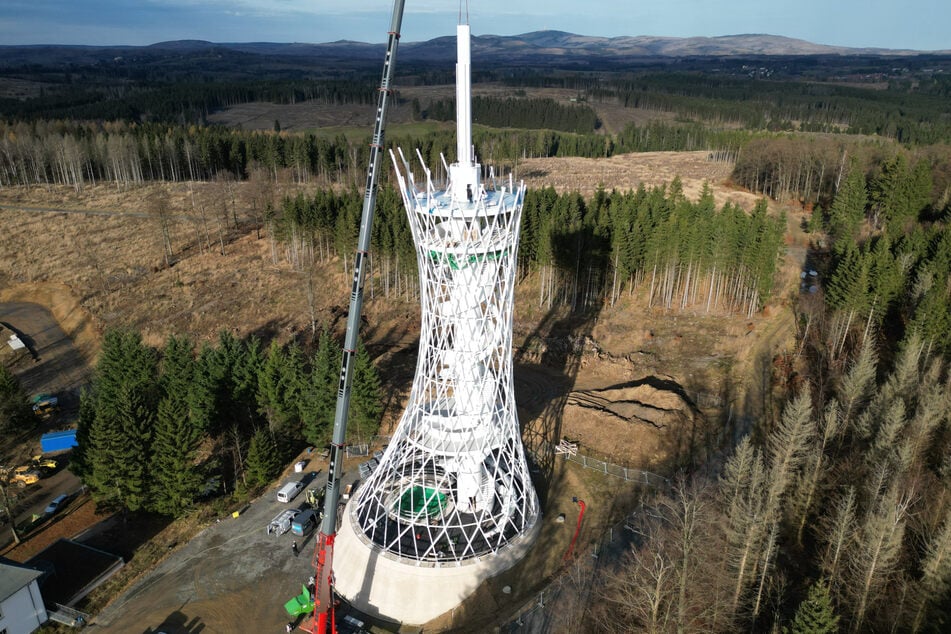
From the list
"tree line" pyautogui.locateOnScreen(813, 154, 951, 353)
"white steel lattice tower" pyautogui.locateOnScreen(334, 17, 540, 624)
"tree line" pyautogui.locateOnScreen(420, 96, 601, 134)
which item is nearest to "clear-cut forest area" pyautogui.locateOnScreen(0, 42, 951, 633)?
"tree line" pyautogui.locateOnScreen(813, 154, 951, 353)

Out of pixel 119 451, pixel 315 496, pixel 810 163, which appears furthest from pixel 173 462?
pixel 810 163

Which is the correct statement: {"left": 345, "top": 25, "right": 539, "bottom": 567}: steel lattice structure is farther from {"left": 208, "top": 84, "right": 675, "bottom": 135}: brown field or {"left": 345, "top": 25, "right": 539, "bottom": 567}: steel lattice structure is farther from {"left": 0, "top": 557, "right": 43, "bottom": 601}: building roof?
{"left": 208, "top": 84, "right": 675, "bottom": 135}: brown field

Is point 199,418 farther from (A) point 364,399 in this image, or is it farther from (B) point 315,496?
(A) point 364,399

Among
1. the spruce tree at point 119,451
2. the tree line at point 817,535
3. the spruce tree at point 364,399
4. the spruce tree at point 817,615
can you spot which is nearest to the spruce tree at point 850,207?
the tree line at point 817,535

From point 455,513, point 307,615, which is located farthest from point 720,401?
point 307,615

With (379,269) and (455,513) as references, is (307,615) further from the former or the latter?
(379,269)
